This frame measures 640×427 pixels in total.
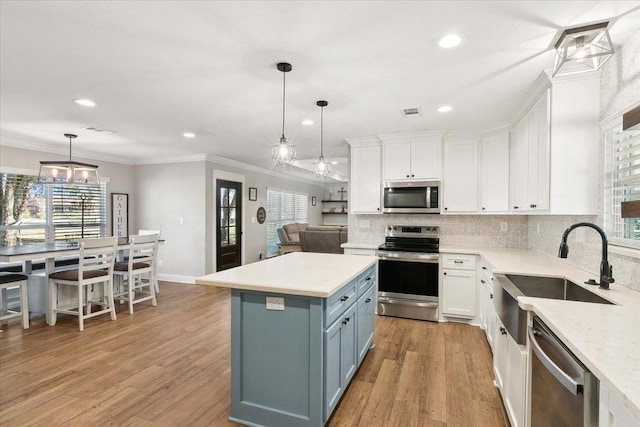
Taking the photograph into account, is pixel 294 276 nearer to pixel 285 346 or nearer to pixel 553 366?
pixel 285 346

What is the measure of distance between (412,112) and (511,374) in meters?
2.47

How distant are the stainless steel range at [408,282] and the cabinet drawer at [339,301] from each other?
5.34 ft

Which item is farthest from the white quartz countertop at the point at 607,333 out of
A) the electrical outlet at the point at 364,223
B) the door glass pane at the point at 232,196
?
the door glass pane at the point at 232,196

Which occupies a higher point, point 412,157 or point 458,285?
point 412,157

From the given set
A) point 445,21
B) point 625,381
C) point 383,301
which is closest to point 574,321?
point 625,381

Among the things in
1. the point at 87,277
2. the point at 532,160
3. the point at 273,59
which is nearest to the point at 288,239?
the point at 87,277

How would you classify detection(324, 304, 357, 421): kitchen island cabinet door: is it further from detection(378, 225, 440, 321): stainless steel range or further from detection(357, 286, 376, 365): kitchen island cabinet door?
detection(378, 225, 440, 321): stainless steel range

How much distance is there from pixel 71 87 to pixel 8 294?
133 inches

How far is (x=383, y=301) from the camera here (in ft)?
13.1

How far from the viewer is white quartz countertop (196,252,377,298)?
70.2 inches

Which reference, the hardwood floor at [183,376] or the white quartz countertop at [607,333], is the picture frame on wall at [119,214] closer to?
the hardwood floor at [183,376]

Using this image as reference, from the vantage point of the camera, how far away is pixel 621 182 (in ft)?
6.34

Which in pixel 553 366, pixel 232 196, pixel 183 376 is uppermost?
pixel 232 196

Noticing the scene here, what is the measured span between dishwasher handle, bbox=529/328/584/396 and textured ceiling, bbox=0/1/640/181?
1.63 m
